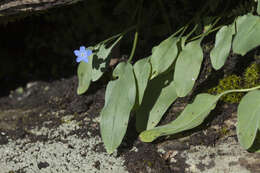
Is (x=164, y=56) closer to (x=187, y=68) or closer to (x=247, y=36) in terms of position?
(x=187, y=68)

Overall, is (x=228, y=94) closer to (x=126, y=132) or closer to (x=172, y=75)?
(x=172, y=75)

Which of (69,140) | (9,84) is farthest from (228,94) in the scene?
(9,84)

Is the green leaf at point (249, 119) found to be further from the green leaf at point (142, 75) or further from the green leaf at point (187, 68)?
the green leaf at point (142, 75)

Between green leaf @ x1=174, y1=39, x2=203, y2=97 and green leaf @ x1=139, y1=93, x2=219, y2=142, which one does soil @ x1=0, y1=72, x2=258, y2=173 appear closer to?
green leaf @ x1=139, y1=93, x2=219, y2=142

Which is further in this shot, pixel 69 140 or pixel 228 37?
pixel 69 140

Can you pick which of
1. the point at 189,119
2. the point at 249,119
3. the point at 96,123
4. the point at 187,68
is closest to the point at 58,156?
the point at 96,123

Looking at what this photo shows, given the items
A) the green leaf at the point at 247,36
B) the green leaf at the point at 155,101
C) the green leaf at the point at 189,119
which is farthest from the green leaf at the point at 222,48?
the green leaf at the point at 155,101
